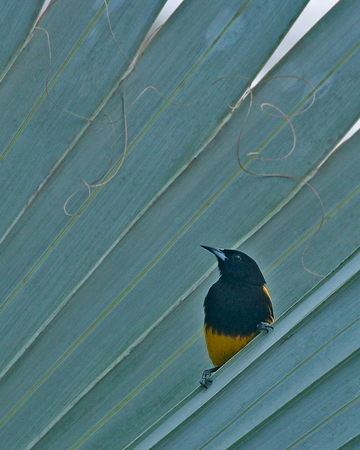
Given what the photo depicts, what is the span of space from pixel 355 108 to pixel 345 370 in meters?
0.95

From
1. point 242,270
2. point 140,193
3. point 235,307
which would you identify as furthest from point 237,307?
point 140,193

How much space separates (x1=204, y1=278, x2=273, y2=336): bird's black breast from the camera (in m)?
2.43

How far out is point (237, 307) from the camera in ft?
8.36

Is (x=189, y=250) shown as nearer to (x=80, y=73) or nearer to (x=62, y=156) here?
(x=62, y=156)

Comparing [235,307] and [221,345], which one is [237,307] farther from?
[221,345]

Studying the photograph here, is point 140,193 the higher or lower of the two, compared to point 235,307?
higher

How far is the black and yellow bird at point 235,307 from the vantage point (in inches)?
90.9

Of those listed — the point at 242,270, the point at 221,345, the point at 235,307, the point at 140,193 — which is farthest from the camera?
the point at 242,270

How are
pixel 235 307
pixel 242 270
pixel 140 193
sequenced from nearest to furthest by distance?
pixel 140 193 < pixel 235 307 < pixel 242 270

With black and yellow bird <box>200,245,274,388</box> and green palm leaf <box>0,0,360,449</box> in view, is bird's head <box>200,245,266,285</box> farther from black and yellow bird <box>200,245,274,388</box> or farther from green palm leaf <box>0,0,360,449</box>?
green palm leaf <box>0,0,360,449</box>

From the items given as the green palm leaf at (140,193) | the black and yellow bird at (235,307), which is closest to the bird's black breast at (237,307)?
the black and yellow bird at (235,307)

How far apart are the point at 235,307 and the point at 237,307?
11 mm

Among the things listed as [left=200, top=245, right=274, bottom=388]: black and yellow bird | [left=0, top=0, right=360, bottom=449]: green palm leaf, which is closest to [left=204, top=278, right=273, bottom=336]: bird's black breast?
[left=200, top=245, right=274, bottom=388]: black and yellow bird

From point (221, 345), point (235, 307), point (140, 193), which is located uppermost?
point (140, 193)
